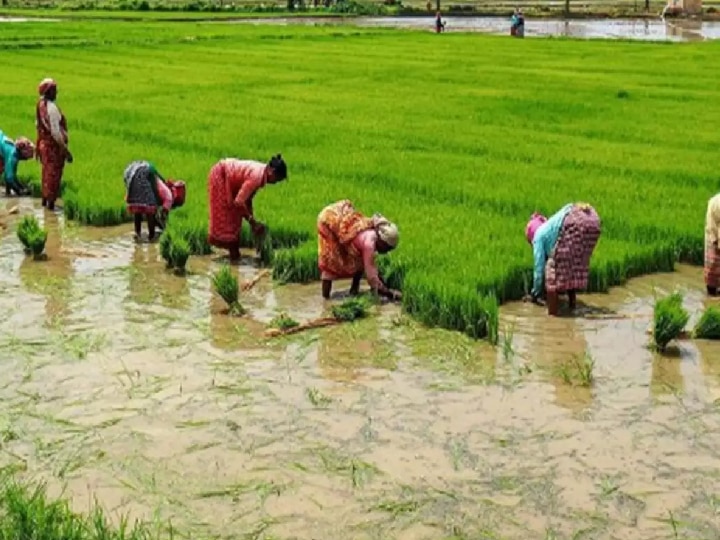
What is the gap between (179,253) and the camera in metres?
8.52

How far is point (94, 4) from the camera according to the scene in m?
61.1

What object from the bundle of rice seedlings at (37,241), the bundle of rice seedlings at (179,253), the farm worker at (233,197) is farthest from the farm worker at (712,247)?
the bundle of rice seedlings at (37,241)

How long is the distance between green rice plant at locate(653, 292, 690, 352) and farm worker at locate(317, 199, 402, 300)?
176 cm

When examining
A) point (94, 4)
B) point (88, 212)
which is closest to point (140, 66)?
point (88, 212)

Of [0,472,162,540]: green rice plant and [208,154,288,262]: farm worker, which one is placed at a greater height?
[208,154,288,262]: farm worker

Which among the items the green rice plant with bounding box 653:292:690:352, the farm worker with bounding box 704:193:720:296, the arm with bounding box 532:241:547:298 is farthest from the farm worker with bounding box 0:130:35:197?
the green rice plant with bounding box 653:292:690:352

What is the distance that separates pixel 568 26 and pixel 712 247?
4001 centimetres

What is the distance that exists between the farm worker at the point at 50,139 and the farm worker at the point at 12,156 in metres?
0.68

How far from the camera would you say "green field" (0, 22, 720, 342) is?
864 centimetres

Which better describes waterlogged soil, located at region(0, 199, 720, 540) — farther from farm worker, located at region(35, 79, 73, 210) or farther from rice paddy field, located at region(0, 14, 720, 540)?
farm worker, located at region(35, 79, 73, 210)

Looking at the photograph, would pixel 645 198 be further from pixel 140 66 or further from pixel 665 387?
pixel 140 66

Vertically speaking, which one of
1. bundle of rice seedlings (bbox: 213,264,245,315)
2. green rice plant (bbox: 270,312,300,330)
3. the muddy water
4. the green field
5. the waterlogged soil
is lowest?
the waterlogged soil

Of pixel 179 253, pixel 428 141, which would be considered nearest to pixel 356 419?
pixel 179 253

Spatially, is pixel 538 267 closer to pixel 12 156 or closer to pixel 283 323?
pixel 283 323
